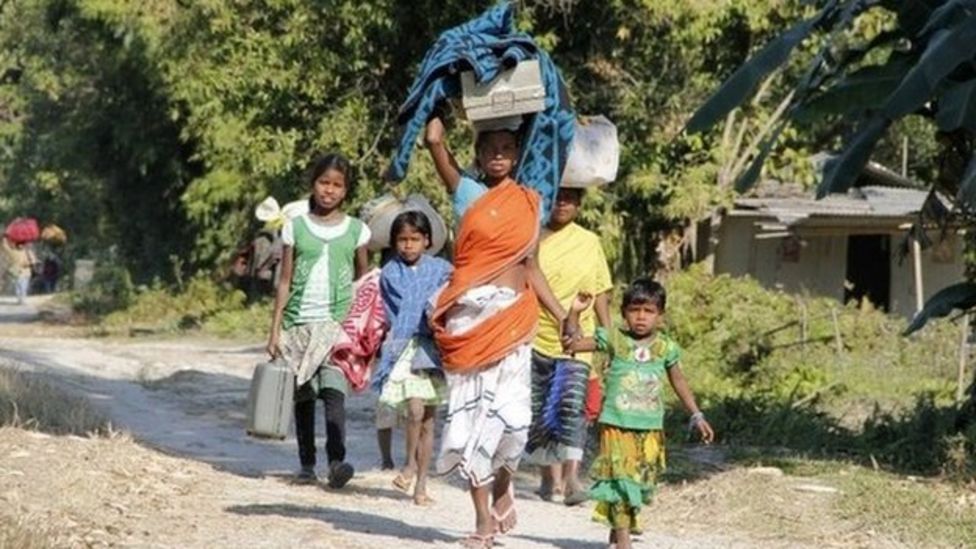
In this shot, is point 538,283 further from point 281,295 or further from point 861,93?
point 861,93

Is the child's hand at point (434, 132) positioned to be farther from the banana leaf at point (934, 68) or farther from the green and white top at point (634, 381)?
the banana leaf at point (934, 68)

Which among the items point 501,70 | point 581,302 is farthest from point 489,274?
point 581,302

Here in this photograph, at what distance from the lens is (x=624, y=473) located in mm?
8688

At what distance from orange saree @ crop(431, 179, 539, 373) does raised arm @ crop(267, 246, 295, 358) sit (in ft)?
7.32

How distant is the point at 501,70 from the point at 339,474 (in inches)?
111

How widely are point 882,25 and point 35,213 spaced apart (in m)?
37.1

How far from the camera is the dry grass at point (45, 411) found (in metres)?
11.9

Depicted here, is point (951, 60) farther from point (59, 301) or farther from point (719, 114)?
point (59, 301)

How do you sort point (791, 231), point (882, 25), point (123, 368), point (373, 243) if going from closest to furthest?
point (373, 243)
point (123, 368)
point (882, 25)
point (791, 231)

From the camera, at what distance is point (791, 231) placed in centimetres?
3269

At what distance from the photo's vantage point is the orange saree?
327 inches

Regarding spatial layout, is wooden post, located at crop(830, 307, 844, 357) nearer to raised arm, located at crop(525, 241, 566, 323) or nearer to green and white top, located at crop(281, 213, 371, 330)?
green and white top, located at crop(281, 213, 371, 330)

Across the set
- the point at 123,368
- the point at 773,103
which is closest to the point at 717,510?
the point at 123,368

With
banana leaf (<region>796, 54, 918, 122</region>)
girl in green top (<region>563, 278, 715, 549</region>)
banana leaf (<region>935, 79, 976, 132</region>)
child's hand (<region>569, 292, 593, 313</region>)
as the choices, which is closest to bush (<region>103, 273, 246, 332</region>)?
banana leaf (<region>796, 54, 918, 122</region>)
